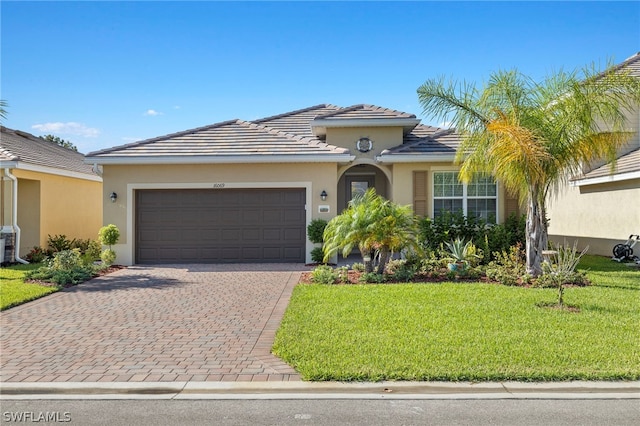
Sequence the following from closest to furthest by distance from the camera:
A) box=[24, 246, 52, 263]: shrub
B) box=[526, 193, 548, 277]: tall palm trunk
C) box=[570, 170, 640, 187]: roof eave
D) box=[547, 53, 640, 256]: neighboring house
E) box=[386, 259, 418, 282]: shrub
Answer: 1. box=[526, 193, 548, 277]: tall palm trunk
2. box=[386, 259, 418, 282]: shrub
3. box=[570, 170, 640, 187]: roof eave
4. box=[547, 53, 640, 256]: neighboring house
5. box=[24, 246, 52, 263]: shrub

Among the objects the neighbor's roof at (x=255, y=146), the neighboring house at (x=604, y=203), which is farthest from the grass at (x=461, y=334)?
the neighboring house at (x=604, y=203)

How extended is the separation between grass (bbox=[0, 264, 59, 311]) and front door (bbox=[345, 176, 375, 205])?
10.6m

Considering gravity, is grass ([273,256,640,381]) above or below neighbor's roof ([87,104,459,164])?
below

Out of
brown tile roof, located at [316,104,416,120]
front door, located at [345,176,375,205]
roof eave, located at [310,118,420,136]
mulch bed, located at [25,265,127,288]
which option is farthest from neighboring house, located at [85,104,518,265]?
front door, located at [345,176,375,205]

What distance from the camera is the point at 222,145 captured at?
47.4 ft

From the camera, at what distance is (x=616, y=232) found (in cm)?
1516

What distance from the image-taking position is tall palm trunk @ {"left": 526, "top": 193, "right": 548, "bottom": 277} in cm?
1041

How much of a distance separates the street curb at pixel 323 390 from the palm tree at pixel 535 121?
6.11 meters

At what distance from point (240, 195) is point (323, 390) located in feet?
33.5

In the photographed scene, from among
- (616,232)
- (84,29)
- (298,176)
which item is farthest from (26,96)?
(616,232)

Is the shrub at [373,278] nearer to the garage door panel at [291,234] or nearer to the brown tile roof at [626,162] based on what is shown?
the garage door panel at [291,234]

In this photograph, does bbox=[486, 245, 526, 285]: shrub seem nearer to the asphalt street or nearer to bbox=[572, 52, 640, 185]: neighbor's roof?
bbox=[572, 52, 640, 185]: neighbor's roof

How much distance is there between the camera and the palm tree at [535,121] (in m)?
9.80

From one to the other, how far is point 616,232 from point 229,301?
524 inches
